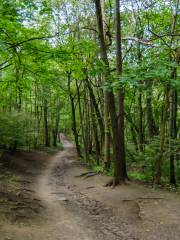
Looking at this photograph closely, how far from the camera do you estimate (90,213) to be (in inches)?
332

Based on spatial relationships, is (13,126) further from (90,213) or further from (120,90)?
(90,213)

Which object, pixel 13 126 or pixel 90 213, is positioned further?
pixel 13 126

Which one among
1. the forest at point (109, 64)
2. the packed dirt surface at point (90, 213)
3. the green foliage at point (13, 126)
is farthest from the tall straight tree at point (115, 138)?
the green foliage at point (13, 126)

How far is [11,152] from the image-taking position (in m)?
19.7

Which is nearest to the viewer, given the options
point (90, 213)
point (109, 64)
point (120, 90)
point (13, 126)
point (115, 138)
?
point (90, 213)

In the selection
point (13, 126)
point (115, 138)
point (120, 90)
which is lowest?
point (115, 138)

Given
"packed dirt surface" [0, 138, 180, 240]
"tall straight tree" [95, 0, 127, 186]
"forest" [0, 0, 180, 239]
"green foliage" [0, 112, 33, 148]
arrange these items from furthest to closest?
1. "green foliage" [0, 112, 33, 148]
2. "tall straight tree" [95, 0, 127, 186]
3. "forest" [0, 0, 180, 239]
4. "packed dirt surface" [0, 138, 180, 240]

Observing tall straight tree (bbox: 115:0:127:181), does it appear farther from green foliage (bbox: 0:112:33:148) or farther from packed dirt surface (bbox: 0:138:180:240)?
green foliage (bbox: 0:112:33:148)

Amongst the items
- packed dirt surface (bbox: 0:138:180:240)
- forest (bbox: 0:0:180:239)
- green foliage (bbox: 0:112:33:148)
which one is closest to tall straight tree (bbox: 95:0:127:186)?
forest (bbox: 0:0:180:239)

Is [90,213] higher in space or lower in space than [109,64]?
lower

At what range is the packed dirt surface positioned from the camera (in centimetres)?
642

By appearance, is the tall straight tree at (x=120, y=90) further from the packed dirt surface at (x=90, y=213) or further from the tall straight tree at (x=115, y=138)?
the packed dirt surface at (x=90, y=213)

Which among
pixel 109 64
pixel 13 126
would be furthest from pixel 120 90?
pixel 13 126

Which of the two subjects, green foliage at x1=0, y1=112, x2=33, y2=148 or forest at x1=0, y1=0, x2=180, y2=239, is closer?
forest at x1=0, y1=0, x2=180, y2=239
